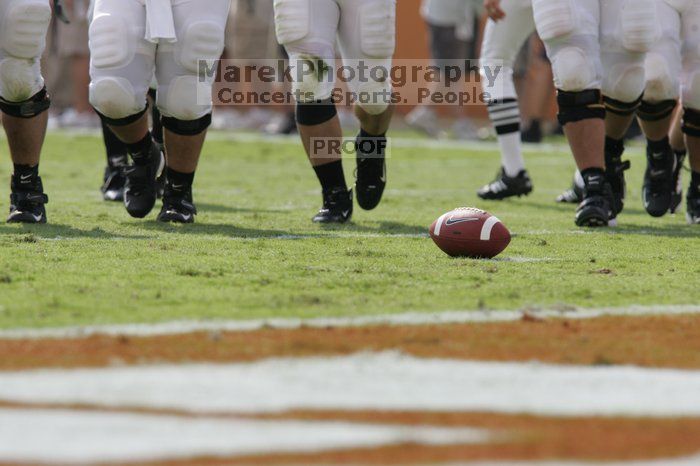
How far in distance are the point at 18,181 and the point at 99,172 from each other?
13.2ft

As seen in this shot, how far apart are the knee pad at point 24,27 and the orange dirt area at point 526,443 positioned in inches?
142

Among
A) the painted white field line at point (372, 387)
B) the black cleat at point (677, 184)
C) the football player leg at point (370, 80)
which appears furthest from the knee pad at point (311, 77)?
the painted white field line at point (372, 387)

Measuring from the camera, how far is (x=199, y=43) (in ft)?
19.1

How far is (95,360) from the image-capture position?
301 cm

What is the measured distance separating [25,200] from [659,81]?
313cm

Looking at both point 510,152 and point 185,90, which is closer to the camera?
point 185,90

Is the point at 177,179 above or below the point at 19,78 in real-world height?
below

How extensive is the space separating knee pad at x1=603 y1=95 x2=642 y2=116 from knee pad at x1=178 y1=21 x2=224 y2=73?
2018 mm

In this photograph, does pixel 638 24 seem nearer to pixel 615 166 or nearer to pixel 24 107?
pixel 615 166

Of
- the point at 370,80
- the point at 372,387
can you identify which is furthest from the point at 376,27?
the point at 372,387

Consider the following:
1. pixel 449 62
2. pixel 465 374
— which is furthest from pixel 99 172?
pixel 465 374

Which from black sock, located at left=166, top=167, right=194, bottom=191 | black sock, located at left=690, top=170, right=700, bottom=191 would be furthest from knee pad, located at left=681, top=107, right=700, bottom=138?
black sock, located at left=166, top=167, right=194, bottom=191

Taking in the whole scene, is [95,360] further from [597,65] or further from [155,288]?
[597,65]

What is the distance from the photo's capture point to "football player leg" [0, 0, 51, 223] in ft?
18.7
